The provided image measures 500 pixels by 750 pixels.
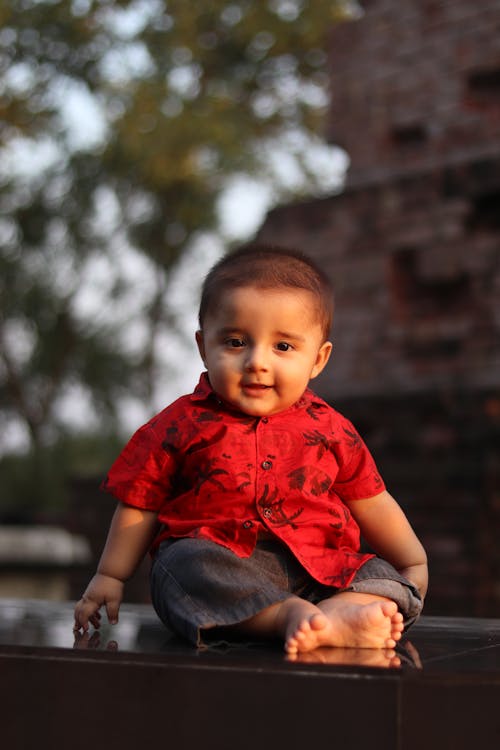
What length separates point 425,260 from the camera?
5520 mm

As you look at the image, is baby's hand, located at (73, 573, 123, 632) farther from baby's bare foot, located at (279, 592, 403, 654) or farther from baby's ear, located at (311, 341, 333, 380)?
baby's ear, located at (311, 341, 333, 380)

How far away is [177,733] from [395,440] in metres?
3.44

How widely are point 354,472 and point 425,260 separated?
3371mm

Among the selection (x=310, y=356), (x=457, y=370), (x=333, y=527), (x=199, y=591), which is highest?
(x=457, y=370)

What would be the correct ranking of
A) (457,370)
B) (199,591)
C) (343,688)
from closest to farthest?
1. (343,688)
2. (199,591)
3. (457,370)

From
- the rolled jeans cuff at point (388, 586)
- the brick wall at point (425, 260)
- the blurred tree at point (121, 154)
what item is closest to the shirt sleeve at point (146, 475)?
the rolled jeans cuff at point (388, 586)

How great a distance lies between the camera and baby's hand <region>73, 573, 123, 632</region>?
221cm

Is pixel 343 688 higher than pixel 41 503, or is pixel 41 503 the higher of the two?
pixel 41 503

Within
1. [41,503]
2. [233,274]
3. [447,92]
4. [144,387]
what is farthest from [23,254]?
[233,274]

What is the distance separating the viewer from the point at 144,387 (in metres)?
18.7

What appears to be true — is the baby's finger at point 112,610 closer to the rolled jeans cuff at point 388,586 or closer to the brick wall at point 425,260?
the rolled jeans cuff at point 388,586

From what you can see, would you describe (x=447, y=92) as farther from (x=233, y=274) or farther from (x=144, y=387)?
(x=144, y=387)

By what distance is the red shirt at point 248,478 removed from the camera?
6.97 feet

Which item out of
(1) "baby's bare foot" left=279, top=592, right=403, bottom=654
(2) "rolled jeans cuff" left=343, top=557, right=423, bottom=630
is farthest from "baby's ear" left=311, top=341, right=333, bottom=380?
(1) "baby's bare foot" left=279, top=592, right=403, bottom=654
